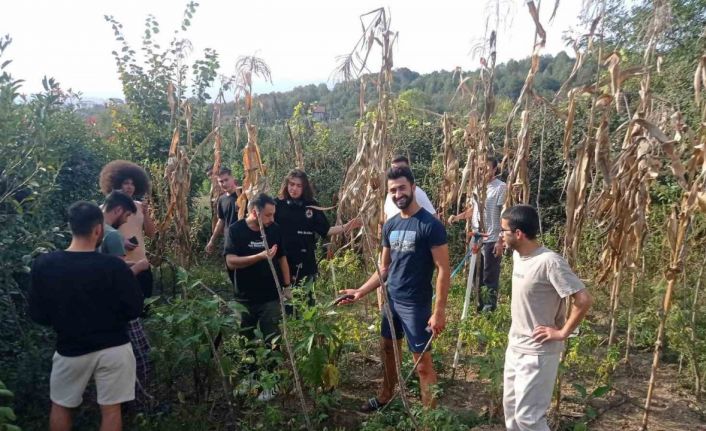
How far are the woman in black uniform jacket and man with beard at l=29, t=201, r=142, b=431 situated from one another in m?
1.70

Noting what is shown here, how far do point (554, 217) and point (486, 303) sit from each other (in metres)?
4.02

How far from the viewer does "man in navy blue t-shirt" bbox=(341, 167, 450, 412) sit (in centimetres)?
339

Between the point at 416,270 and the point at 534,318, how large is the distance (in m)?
0.87

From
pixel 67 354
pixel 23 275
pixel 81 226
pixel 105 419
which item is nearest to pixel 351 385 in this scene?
pixel 105 419

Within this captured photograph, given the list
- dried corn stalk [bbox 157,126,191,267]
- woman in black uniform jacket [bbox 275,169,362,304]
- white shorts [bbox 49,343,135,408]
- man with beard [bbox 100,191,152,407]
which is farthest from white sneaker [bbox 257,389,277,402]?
dried corn stalk [bbox 157,126,191,267]

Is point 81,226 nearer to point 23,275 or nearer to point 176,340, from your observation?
point 176,340

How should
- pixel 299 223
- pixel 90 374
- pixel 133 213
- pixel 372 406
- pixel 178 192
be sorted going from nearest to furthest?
pixel 90 374 → pixel 133 213 → pixel 372 406 → pixel 299 223 → pixel 178 192

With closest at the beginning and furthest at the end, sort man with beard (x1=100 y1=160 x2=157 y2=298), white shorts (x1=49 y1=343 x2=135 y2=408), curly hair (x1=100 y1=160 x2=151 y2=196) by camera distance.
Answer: white shorts (x1=49 y1=343 x2=135 y2=408) → man with beard (x1=100 y1=160 x2=157 y2=298) → curly hair (x1=100 y1=160 x2=151 y2=196)

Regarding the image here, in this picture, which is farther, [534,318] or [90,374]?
[90,374]

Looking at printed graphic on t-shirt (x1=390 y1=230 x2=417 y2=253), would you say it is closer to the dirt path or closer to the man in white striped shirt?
the dirt path

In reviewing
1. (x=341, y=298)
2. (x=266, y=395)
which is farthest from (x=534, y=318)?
(x=266, y=395)

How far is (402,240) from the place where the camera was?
3.52 metres

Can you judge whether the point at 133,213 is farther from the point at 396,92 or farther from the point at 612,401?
the point at 612,401

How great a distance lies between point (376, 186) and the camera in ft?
12.6
